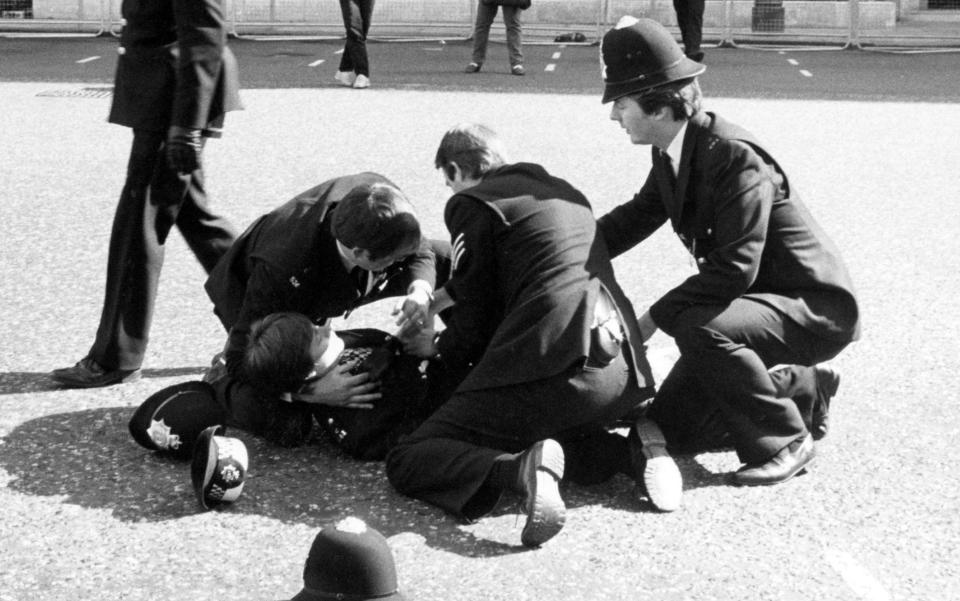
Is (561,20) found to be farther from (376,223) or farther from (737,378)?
(737,378)

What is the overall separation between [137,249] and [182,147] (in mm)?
403

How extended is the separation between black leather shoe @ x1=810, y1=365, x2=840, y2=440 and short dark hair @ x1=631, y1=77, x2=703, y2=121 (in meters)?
0.87

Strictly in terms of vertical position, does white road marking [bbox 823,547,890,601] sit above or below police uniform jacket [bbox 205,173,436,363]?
below

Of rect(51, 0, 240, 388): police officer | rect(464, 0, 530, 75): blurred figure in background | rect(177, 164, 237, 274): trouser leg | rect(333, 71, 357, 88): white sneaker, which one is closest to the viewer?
rect(51, 0, 240, 388): police officer

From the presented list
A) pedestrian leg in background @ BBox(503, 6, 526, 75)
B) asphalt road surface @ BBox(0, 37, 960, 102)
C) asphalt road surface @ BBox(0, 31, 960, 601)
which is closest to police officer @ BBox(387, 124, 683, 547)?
asphalt road surface @ BBox(0, 31, 960, 601)

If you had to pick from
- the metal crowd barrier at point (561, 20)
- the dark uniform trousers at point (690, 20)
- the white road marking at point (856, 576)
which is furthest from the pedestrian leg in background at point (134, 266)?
the metal crowd barrier at point (561, 20)

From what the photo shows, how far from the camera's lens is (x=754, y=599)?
3.62 m

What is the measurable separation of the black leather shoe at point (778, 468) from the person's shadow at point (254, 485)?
0.19 m

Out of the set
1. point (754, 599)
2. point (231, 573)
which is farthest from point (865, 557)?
point (231, 573)

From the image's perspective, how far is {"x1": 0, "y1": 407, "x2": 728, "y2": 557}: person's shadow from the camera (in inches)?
160

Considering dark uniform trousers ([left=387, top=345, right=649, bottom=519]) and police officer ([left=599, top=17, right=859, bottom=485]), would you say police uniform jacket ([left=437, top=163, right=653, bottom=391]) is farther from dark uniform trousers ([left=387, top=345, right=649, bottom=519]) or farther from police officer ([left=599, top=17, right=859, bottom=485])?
police officer ([left=599, top=17, right=859, bottom=485])

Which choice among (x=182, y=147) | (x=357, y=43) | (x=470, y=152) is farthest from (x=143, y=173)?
(x=357, y=43)

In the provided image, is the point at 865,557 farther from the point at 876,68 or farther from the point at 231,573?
the point at 876,68

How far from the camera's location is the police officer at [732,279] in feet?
14.0
